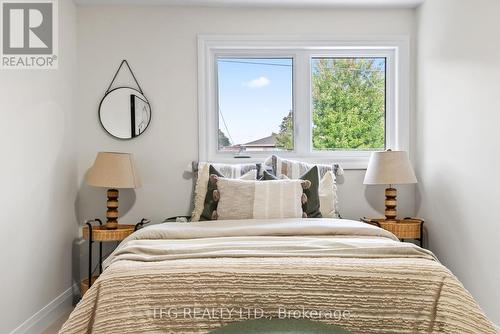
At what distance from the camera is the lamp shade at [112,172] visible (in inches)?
131

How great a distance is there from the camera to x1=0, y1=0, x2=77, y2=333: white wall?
2.60 m

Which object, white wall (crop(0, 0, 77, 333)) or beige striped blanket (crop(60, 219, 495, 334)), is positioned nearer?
beige striped blanket (crop(60, 219, 495, 334))

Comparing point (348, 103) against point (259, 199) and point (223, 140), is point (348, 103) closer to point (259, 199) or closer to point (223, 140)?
point (223, 140)

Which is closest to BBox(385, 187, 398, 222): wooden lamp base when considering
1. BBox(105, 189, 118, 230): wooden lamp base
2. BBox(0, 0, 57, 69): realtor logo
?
BBox(105, 189, 118, 230): wooden lamp base

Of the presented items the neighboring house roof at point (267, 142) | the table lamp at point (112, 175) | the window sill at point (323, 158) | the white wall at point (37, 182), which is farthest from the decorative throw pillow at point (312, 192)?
the white wall at point (37, 182)

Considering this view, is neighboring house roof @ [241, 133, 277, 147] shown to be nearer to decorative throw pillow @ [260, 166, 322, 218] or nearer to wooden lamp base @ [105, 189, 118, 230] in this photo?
decorative throw pillow @ [260, 166, 322, 218]

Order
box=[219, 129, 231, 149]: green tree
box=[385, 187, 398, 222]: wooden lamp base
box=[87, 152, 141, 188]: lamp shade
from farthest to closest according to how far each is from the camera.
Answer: box=[219, 129, 231, 149]: green tree → box=[385, 187, 398, 222]: wooden lamp base → box=[87, 152, 141, 188]: lamp shade

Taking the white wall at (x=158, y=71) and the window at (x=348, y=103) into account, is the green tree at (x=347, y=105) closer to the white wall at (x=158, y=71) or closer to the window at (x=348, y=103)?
the window at (x=348, y=103)

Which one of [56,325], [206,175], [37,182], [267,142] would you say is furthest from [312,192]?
[56,325]

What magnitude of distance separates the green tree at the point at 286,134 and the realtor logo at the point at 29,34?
73.7 inches

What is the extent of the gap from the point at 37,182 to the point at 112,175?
528 millimetres

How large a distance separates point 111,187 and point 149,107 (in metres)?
0.80

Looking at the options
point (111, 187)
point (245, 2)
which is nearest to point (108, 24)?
point (245, 2)

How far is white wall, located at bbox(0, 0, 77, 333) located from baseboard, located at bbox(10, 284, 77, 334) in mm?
44
